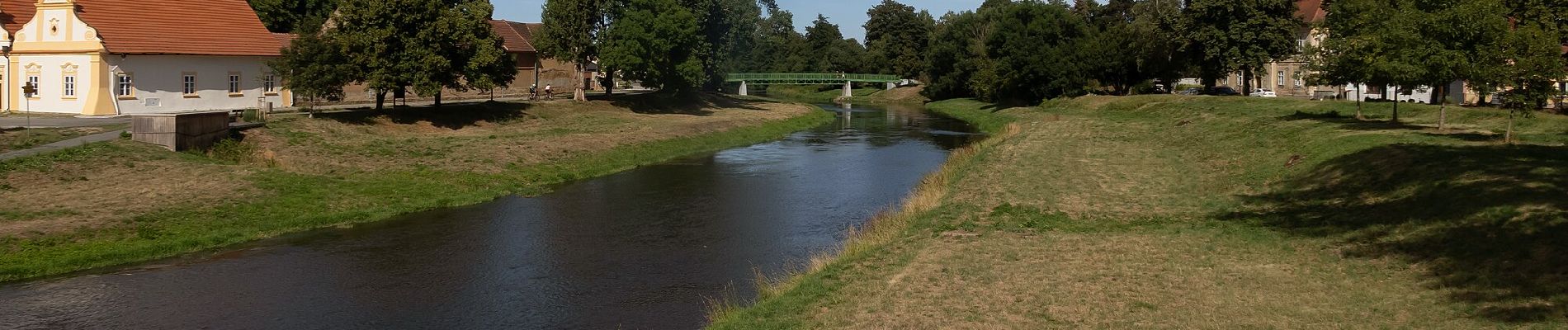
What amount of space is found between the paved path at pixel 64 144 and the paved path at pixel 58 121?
3344 millimetres

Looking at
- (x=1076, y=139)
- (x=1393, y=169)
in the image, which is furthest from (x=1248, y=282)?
(x=1076, y=139)

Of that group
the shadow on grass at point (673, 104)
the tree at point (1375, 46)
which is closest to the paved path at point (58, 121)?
the shadow on grass at point (673, 104)

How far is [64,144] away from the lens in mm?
35531

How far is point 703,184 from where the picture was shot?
137ft

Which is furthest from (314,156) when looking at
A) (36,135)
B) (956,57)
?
(956,57)

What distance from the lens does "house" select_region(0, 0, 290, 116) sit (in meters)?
47.8

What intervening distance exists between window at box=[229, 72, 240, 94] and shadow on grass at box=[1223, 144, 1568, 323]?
4420cm

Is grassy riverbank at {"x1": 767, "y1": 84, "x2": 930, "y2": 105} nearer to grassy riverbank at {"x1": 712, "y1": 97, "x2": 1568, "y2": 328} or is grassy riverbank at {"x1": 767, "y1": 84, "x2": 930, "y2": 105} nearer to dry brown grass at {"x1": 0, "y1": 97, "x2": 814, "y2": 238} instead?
dry brown grass at {"x1": 0, "y1": 97, "x2": 814, "y2": 238}

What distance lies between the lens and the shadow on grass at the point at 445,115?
5078 centimetres

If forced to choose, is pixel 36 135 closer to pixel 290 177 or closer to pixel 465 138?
pixel 290 177

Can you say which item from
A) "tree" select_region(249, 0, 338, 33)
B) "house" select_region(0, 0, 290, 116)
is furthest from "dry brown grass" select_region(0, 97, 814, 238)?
"tree" select_region(249, 0, 338, 33)

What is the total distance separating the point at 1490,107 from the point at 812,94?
103622 millimetres

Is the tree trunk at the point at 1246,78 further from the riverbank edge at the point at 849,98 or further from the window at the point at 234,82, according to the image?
the window at the point at 234,82

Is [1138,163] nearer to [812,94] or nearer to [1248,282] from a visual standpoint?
[1248,282]
